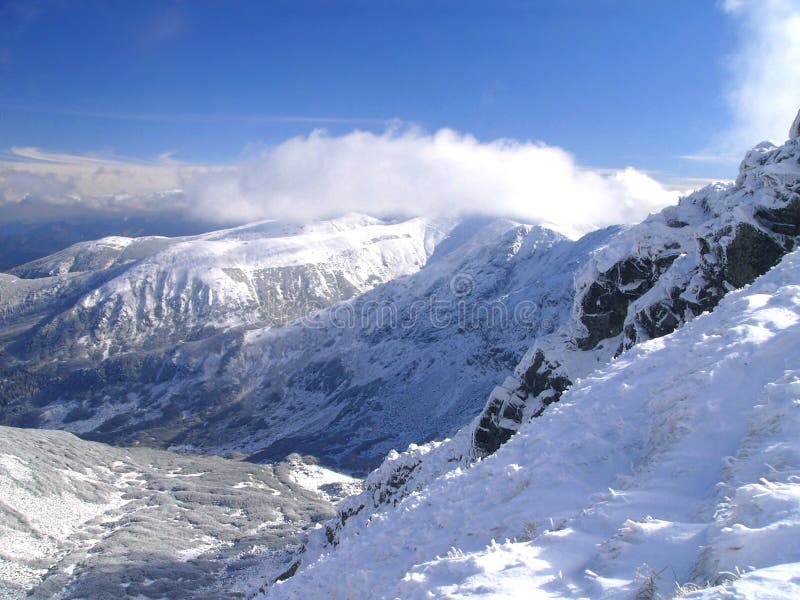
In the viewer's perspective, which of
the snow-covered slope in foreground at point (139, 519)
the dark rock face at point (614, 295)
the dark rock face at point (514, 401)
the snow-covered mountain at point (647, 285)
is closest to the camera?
the snow-covered mountain at point (647, 285)

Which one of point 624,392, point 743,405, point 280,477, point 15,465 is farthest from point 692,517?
point 280,477

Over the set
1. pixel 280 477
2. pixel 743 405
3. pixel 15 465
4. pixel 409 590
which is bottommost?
pixel 280 477

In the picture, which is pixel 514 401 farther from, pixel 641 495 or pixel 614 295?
pixel 641 495

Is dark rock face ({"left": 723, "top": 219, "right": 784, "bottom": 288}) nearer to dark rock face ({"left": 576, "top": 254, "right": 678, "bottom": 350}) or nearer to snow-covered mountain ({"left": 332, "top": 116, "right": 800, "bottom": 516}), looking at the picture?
snow-covered mountain ({"left": 332, "top": 116, "right": 800, "bottom": 516})

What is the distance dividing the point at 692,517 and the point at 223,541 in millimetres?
124391

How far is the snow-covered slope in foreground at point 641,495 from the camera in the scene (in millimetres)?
8664

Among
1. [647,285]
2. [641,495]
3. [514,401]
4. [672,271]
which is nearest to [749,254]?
[672,271]

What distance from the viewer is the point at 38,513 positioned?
108 metres

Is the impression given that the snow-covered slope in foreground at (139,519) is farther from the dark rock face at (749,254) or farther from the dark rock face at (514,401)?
the dark rock face at (749,254)

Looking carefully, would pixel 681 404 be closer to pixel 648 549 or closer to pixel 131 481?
pixel 648 549

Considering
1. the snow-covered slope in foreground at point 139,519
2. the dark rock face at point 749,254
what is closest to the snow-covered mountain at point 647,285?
the dark rock face at point 749,254

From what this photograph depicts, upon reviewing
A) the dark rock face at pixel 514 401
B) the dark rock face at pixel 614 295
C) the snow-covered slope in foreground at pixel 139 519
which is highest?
the dark rock face at pixel 614 295

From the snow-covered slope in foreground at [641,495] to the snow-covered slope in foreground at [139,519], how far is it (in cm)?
7549

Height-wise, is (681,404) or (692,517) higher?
(681,404)
